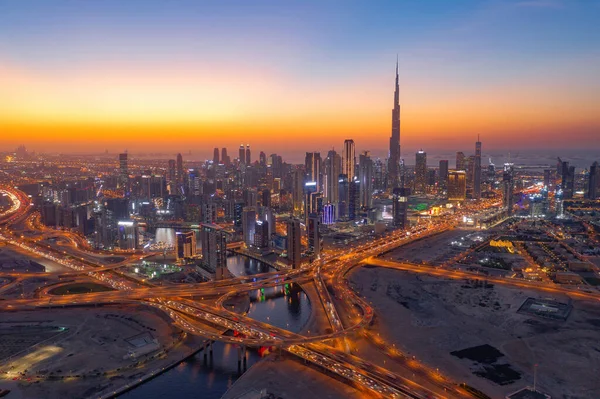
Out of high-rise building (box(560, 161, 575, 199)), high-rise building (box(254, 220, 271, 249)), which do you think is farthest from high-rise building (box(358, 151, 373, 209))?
high-rise building (box(560, 161, 575, 199))

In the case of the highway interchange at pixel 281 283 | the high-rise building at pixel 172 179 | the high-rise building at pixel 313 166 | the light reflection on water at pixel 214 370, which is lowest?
the light reflection on water at pixel 214 370

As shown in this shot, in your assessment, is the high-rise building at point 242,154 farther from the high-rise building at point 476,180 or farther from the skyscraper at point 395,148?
the high-rise building at point 476,180

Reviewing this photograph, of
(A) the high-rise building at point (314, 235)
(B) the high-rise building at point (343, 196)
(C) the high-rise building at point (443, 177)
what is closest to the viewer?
(A) the high-rise building at point (314, 235)

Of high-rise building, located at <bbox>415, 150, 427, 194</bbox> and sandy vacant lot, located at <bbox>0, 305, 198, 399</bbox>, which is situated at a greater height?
high-rise building, located at <bbox>415, 150, 427, 194</bbox>

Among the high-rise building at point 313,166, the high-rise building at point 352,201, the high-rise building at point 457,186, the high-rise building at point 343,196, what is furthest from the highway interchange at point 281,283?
the high-rise building at point 457,186

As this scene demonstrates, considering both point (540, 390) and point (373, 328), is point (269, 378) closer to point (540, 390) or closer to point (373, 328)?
point (373, 328)

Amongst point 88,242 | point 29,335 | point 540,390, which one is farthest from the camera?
point 88,242

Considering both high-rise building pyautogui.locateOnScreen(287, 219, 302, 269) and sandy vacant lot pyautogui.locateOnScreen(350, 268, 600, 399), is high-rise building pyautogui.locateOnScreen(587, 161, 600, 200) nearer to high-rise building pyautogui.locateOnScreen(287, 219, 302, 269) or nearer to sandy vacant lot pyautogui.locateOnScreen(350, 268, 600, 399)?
sandy vacant lot pyautogui.locateOnScreen(350, 268, 600, 399)

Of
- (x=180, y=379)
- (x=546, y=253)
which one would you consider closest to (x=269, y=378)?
(x=180, y=379)
